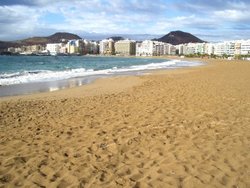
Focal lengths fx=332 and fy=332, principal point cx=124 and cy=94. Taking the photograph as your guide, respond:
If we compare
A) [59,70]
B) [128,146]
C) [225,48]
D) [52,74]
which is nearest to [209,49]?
[225,48]

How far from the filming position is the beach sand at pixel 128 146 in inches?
176

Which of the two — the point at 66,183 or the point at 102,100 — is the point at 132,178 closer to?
the point at 66,183

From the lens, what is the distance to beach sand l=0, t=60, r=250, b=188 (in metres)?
4.48

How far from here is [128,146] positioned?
19.2ft

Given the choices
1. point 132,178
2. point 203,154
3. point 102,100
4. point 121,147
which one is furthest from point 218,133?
point 102,100

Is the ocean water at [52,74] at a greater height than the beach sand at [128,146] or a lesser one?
lesser

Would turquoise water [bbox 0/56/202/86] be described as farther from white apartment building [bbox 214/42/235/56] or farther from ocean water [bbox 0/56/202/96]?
white apartment building [bbox 214/42/235/56]

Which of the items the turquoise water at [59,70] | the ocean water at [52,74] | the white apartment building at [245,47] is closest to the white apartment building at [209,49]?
the white apartment building at [245,47]

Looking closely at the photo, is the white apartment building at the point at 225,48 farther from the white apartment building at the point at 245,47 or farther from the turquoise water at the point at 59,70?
the turquoise water at the point at 59,70

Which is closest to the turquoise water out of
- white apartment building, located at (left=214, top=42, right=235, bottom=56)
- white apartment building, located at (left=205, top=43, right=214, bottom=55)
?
white apartment building, located at (left=214, top=42, right=235, bottom=56)

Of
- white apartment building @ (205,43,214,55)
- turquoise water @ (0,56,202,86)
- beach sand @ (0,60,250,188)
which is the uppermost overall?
white apartment building @ (205,43,214,55)

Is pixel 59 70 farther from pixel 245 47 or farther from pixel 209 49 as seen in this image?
pixel 209 49

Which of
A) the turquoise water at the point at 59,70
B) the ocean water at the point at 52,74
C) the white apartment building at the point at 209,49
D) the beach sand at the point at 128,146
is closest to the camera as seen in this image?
the beach sand at the point at 128,146

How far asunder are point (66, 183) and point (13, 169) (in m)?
0.99
